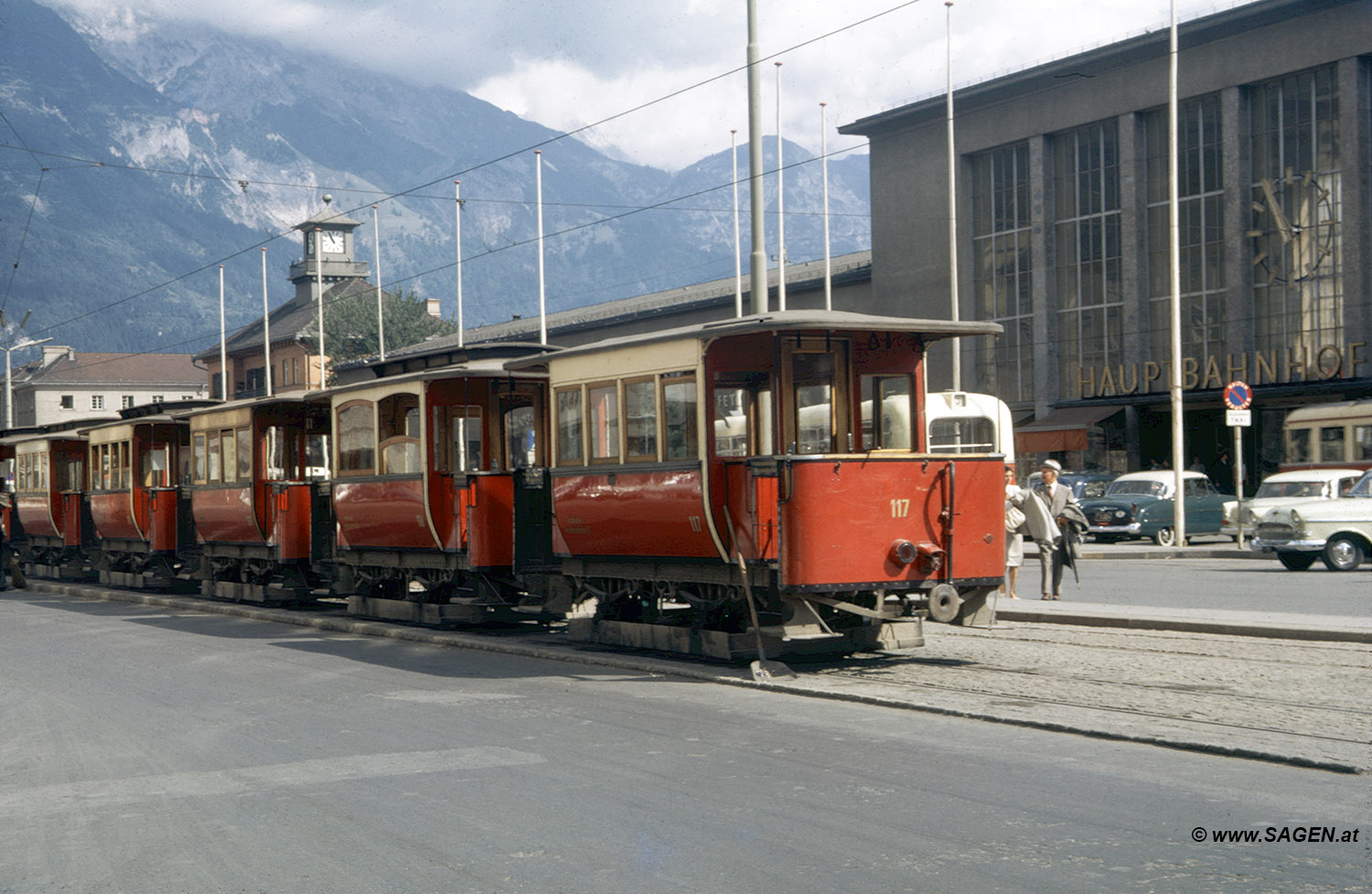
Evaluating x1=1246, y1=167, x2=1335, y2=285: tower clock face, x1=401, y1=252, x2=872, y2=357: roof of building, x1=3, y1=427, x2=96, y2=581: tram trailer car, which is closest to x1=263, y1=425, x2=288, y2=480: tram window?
x1=3, y1=427, x2=96, y2=581: tram trailer car

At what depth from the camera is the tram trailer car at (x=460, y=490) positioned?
1675cm

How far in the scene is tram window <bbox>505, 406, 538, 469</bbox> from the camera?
17359mm

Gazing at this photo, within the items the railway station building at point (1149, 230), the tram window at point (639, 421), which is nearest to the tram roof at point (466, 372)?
the tram window at point (639, 421)

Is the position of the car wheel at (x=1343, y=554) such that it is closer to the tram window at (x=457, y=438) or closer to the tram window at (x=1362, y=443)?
the tram window at (x=1362, y=443)

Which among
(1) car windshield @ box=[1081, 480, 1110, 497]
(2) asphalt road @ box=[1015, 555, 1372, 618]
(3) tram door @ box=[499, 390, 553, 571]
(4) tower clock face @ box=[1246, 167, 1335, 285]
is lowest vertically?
(2) asphalt road @ box=[1015, 555, 1372, 618]

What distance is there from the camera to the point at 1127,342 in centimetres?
4928

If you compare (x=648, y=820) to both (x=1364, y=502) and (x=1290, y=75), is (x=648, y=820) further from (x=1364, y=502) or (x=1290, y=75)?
(x=1290, y=75)

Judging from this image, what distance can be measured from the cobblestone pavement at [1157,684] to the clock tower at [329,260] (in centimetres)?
A: 8369

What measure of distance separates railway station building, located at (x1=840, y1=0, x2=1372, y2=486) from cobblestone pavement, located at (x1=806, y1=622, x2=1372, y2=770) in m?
32.1

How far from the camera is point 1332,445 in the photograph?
37.0 metres

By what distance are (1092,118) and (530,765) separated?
45.7 meters

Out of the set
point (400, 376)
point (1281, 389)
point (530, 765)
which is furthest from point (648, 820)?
point (1281, 389)

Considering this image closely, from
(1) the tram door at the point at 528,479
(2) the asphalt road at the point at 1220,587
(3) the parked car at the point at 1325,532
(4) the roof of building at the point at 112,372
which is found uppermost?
(4) the roof of building at the point at 112,372

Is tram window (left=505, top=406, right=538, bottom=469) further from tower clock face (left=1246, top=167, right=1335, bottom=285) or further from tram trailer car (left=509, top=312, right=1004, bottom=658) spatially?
tower clock face (left=1246, top=167, right=1335, bottom=285)
